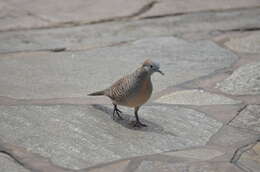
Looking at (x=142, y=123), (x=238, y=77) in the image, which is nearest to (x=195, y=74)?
(x=238, y=77)

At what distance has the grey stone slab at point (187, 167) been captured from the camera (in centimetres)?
448

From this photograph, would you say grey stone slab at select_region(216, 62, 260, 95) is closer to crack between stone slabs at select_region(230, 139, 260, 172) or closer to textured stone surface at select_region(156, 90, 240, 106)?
textured stone surface at select_region(156, 90, 240, 106)

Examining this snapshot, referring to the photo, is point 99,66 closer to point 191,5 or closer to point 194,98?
point 194,98

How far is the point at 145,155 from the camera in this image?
477 centimetres

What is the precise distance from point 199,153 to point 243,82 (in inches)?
69.9

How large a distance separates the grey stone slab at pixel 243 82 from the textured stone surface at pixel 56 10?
10.4 feet

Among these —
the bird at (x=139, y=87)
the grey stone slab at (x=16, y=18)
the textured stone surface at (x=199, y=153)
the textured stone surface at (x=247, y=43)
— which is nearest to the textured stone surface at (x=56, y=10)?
the grey stone slab at (x=16, y=18)

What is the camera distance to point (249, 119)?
18.1ft

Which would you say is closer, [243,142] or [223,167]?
[223,167]

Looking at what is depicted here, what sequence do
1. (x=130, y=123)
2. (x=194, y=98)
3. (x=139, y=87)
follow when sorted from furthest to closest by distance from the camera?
(x=194, y=98) < (x=130, y=123) < (x=139, y=87)

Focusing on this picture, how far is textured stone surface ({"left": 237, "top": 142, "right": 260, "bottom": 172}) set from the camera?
4.52 metres

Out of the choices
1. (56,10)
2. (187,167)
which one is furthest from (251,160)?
(56,10)

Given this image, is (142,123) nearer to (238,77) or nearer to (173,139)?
(173,139)

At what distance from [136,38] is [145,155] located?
146 inches
